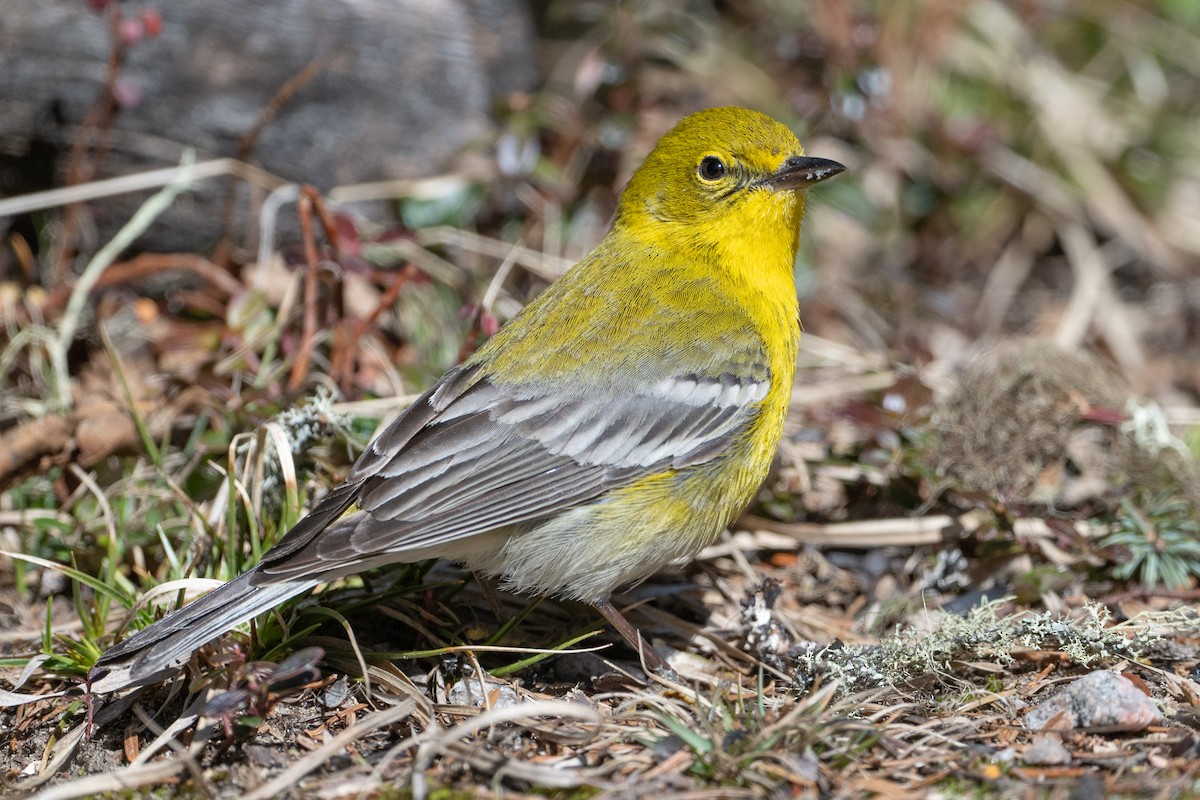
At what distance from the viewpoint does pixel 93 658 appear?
3.79 meters

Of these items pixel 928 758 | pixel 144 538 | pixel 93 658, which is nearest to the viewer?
pixel 928 758

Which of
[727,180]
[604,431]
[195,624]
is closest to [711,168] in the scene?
[727,180]

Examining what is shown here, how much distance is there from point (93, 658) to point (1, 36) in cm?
329

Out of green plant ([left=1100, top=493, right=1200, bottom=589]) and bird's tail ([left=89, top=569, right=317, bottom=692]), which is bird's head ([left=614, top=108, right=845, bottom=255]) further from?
bird's tail ([left=89, top=569, right=317, bottom=692])

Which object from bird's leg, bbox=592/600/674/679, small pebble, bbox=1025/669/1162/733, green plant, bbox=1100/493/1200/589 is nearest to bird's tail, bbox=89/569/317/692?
bird's leg, bbox=592/600/674/679

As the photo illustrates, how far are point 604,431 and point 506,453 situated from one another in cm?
35

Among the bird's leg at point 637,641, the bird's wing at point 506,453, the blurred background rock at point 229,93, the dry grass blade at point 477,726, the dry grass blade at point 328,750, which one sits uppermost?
the blurred background rock at point 229,93

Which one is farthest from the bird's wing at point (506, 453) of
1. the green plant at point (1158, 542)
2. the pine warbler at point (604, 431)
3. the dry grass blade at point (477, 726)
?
the green plant at point (1158, 542)

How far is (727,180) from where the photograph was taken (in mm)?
4402

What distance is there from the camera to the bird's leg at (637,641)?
3975 millimetres

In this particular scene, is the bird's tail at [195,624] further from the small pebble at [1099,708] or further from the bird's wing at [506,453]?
the small pebble at [1099,708]

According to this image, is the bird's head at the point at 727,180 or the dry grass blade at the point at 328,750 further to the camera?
the bird's head at the point at 727,180

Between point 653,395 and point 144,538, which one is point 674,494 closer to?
point 653,395

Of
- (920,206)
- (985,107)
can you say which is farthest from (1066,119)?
(920,206)
